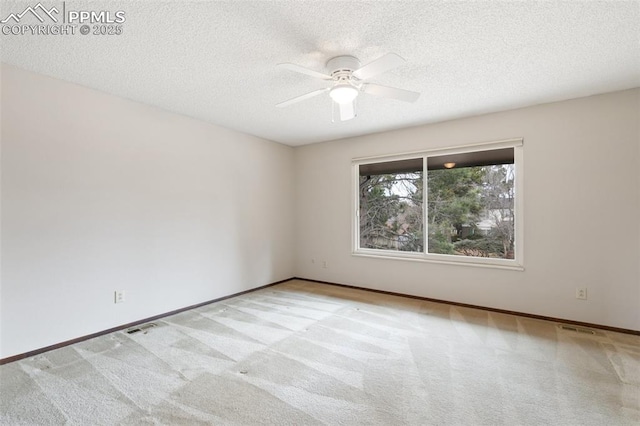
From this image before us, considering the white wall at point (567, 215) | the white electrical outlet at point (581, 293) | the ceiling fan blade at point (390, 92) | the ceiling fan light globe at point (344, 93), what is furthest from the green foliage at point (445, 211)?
the ceiling fan light globe at point (344, 93)

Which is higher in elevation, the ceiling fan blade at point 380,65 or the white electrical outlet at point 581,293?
the ceiling fan blade at point 380,65

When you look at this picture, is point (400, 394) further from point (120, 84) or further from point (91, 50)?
point (120, 84)

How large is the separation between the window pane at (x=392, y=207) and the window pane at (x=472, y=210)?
0.67ft

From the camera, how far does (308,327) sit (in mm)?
3086

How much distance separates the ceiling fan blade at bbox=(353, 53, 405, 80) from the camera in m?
1.85

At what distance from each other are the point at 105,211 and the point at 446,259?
3936 mm

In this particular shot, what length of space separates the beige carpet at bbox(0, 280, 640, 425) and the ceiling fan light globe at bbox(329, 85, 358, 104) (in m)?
2.08

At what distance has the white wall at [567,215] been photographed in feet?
9.48

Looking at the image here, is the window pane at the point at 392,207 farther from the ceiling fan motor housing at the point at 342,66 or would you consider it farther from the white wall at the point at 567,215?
the ceiling fan motor housing at the point at 342,66

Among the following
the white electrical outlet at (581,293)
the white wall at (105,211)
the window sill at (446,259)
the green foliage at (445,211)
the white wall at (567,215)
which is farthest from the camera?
the green foliage at (445,211)

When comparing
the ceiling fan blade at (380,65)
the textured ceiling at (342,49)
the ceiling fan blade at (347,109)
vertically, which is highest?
the textured ceiling at (342,49)

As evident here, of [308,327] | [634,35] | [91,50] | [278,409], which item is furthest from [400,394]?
[91,50]

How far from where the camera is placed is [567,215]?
315 centimetres

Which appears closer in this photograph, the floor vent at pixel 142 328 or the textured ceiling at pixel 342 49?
Answer: the textured ceiling at pixel 342 49
